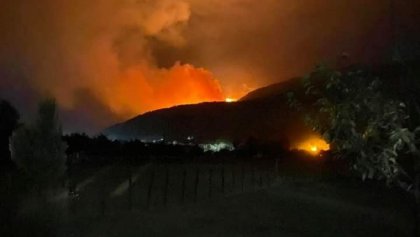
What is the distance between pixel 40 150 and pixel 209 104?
476 ft

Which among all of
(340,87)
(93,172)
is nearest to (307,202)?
(93,172)

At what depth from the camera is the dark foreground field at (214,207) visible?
18.7m

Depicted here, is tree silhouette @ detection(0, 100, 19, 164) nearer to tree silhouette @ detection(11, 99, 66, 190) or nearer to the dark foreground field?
the dark foreground field

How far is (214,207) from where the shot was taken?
24703 millimetres

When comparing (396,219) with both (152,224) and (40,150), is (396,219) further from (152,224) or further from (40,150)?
(40,150)

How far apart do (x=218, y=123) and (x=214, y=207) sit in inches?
4787

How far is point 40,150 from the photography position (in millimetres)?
18062

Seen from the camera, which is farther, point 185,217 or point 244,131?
point 244,131

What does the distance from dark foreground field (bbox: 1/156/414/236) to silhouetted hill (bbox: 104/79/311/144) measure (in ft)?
305

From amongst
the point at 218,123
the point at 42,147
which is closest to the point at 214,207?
the point at 42,147

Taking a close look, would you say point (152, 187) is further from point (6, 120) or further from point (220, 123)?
point (220, 123)

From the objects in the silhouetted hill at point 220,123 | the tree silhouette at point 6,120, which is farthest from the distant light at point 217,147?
the silhouetted hill at point 220,123

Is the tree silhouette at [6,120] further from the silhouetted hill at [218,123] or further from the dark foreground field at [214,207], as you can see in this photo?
the silhouetted hill at [218,123]

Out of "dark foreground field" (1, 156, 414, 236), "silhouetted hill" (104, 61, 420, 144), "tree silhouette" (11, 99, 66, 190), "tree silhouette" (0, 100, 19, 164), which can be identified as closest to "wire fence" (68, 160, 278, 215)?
"dark foreground field" (1, 156, 414, 236)
